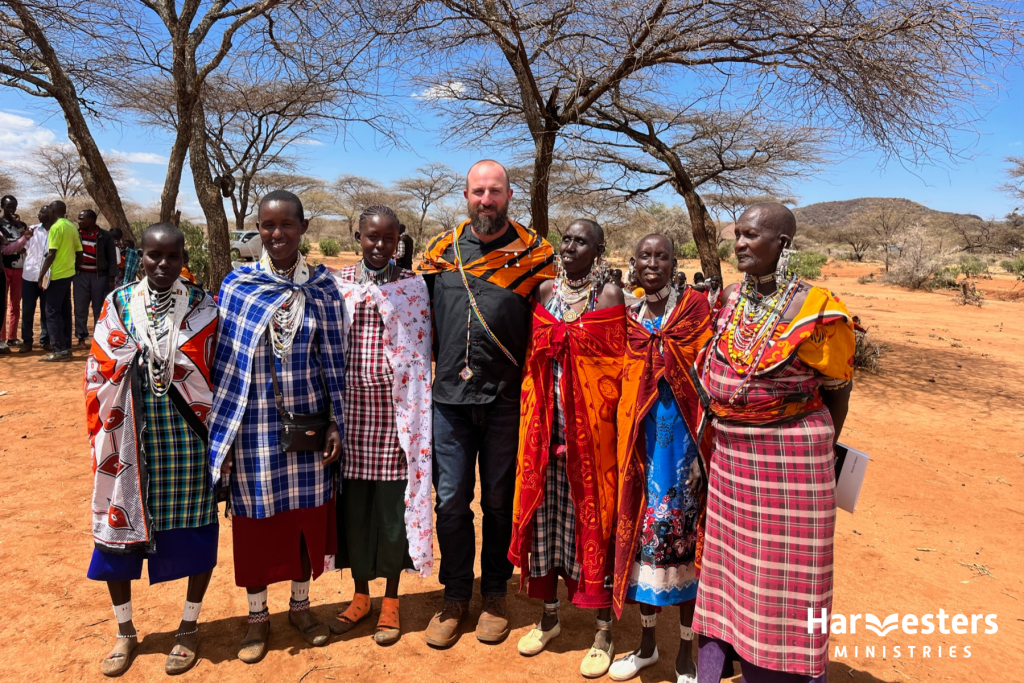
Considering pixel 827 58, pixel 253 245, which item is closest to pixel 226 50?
pixel 827 58

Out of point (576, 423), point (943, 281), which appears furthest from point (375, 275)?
point (943, 281)

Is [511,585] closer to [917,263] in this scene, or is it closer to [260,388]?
[260,388]

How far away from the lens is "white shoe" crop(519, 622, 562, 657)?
2.85m

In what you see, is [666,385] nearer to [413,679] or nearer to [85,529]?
[413,679]

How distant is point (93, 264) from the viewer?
820 centimetres

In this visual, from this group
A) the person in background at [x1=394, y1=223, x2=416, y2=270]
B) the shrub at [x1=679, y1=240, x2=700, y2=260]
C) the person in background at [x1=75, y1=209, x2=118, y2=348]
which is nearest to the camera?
the person in background at [x1=394, y1=223, x2=416, y2=270]

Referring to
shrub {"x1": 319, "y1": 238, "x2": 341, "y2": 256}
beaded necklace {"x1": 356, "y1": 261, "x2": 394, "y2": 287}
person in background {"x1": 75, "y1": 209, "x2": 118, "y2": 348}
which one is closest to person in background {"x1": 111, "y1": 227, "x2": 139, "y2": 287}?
person in background {"x1": 75, "y1": 209, "x2": 118, "y2": 348}

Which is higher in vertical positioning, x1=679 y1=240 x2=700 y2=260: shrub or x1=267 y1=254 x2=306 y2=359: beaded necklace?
x1=679 y1=240 x2=700 y2=260: shrub

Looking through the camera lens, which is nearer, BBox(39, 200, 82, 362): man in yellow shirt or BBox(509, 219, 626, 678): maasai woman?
BBox(509, 219, 626, 678): maasai woman

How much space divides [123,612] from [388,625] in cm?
118

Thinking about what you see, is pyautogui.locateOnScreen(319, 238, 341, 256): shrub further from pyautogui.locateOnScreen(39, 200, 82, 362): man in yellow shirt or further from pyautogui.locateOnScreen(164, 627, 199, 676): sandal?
pyautogui.locateOnScreen(164, 627, 199, 676): sandal

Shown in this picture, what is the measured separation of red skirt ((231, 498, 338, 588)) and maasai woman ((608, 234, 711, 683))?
4.46 feet

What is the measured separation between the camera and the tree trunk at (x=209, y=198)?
8758mm

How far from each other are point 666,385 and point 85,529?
153 inches
